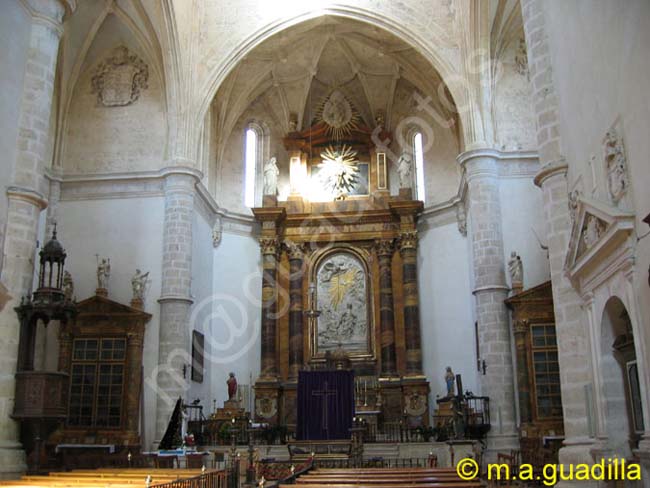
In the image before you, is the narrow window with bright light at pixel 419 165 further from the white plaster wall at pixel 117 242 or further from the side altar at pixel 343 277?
the white plaster wall at pixel 117 242

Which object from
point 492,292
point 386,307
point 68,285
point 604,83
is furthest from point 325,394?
point 604,83

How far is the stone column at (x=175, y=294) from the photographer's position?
2067 cm

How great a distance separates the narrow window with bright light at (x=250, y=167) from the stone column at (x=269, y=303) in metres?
2.22

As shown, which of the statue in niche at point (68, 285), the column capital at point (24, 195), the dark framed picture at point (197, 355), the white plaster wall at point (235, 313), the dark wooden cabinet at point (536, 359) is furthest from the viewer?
the white plaster wall at point (235, 313)

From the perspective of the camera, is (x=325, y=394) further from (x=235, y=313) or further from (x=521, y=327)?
(x=521, y=327)

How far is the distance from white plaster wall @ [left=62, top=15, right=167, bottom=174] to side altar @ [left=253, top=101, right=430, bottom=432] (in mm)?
5043

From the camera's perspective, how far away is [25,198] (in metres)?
13.6

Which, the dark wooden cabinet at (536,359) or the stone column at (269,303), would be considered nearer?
the dark wooden cabinet at (536,359)

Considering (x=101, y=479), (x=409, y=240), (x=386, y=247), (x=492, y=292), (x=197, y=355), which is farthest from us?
(x=386, y=247)

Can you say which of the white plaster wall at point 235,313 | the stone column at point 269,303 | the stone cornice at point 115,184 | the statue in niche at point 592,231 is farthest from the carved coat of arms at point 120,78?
the statue in niche at point 592,231

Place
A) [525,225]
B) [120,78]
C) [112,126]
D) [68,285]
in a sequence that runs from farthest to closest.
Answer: [120,78], [112,126], [68,285], [525,225]

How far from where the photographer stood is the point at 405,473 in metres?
11.4

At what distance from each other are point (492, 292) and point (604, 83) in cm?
1070

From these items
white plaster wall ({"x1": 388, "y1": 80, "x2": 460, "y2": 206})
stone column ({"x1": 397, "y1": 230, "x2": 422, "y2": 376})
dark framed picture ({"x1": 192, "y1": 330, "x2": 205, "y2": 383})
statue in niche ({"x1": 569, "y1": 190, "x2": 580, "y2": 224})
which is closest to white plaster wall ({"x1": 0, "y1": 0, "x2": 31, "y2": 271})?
statue in niche ({"x1": 569, "y1": 190, "x2": 580, "y2": 224})
